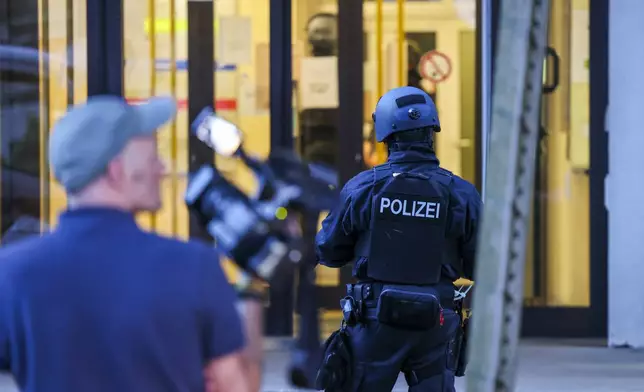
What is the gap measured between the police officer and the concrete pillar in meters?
4.57

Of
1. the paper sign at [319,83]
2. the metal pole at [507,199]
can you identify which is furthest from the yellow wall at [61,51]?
the metal pole at [507,199]

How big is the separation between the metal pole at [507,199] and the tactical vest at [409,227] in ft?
5.67

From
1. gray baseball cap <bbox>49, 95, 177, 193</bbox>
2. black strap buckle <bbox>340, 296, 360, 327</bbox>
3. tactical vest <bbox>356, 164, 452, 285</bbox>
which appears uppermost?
gray baseball cap <bbox>49, 95, 177, 193</bbox>

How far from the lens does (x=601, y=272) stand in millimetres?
9586

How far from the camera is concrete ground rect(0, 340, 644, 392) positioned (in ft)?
25.8

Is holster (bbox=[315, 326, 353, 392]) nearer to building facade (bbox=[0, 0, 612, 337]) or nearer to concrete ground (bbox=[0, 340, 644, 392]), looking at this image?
concrete ground (bbox=[0, 340, 644, 392])

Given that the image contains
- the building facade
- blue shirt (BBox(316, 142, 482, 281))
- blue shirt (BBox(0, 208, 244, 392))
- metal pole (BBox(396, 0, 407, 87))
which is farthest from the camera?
metal pole (BBox(396, 0, 407, 87))

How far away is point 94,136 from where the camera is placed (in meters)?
2.44

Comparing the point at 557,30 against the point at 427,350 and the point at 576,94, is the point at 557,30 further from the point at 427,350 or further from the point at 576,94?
the point at 427,350

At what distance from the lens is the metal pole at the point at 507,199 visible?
3.03 meters

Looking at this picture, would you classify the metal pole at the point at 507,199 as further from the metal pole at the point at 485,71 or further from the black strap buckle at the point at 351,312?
the metal pole at the point at 485,71

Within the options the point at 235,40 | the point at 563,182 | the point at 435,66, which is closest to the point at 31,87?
the point at 235,40

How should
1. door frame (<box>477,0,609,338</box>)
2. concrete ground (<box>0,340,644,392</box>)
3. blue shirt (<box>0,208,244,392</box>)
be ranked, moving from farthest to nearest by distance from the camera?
door frame (<box>477,0,609,338</box>), concrete ground (<box>0,340,644,392</box>), blue shirt (<box>0,208,244,392</box>)

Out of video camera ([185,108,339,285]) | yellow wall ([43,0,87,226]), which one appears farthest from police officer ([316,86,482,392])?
yellow wall ([43,0,87,226])
